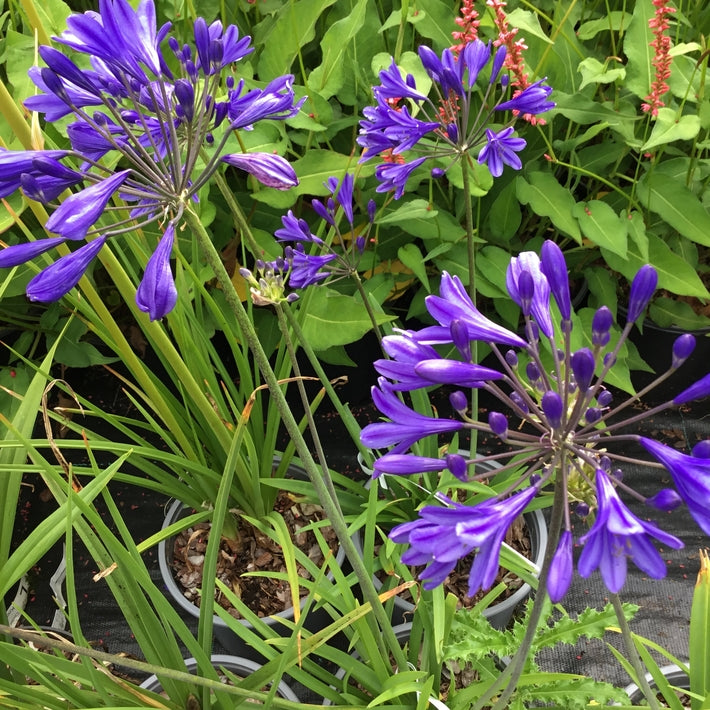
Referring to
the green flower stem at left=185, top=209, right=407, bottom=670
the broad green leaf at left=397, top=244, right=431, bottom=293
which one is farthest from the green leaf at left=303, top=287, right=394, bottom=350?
the green flower stem at left=185, top=209, right=407, bottom=670

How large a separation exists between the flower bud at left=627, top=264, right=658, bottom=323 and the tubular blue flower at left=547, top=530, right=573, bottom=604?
0.20m

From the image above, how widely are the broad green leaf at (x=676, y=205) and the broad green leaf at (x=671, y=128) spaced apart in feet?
0.56

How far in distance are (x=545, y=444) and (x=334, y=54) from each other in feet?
4.14

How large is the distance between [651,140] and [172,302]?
128 centimetres

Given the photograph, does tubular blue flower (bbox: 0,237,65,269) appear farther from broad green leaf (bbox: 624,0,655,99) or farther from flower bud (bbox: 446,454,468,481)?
broad green leaf (bbox: 624,0,655,99)

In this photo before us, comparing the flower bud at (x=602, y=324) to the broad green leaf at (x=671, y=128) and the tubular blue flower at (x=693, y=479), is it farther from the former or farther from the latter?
the broad green leaf at (x=671, y=128)

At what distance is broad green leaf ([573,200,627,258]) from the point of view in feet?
5.07

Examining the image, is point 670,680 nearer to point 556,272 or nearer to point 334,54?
point 556,272

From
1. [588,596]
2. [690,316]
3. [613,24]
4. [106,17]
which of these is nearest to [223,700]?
[106,17]

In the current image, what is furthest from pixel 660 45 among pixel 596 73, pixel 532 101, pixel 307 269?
pixel 307 269

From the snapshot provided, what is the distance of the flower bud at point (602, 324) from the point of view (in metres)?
0.52

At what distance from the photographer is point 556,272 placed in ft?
1.89

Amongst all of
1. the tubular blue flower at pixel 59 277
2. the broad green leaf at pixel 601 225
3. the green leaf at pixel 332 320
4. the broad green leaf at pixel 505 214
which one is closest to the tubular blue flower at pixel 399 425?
the tubular blue flower at pixel 59 277

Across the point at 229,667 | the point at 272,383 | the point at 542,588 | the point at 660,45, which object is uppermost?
the point at 660,45
